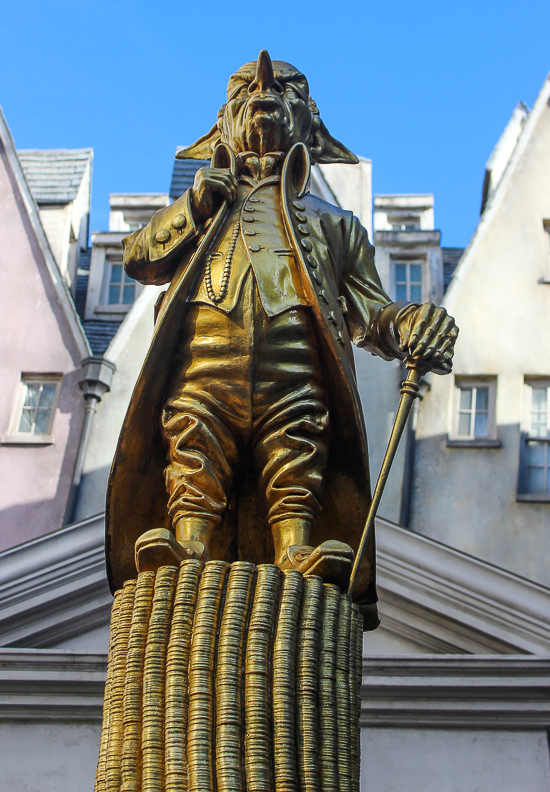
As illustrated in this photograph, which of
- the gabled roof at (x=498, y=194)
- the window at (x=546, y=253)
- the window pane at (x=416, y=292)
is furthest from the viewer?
the window pane at (x=416, y=292)

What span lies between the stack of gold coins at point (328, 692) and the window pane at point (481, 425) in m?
10.1

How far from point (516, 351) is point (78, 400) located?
5.71m

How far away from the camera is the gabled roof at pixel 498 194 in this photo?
13594mm

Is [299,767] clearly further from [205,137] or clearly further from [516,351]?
[516,351]

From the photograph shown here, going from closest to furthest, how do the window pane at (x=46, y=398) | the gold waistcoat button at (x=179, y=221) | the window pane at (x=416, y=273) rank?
the gold waistcoat button at (x=179, y=221) < the window pane at (x=46, y=398) < the window pane at (x=416, y=273)

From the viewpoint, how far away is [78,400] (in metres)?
13.3

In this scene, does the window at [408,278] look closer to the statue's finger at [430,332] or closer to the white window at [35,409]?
the white window at [35,409]

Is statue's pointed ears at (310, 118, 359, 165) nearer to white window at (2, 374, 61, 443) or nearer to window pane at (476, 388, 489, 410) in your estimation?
window pane at (476, 388, 489, 410)

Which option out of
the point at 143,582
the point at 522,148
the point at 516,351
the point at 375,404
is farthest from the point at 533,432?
the point at 143,582

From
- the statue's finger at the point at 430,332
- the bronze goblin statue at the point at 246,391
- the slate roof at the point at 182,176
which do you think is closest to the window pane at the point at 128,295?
the slate roof at the point at 182,176

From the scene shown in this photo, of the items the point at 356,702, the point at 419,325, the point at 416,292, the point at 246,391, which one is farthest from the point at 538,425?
the point at 356,702

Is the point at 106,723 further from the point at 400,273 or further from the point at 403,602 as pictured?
the point at 400,273

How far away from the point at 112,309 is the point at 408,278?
4.32 m

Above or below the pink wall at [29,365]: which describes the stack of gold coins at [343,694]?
below
